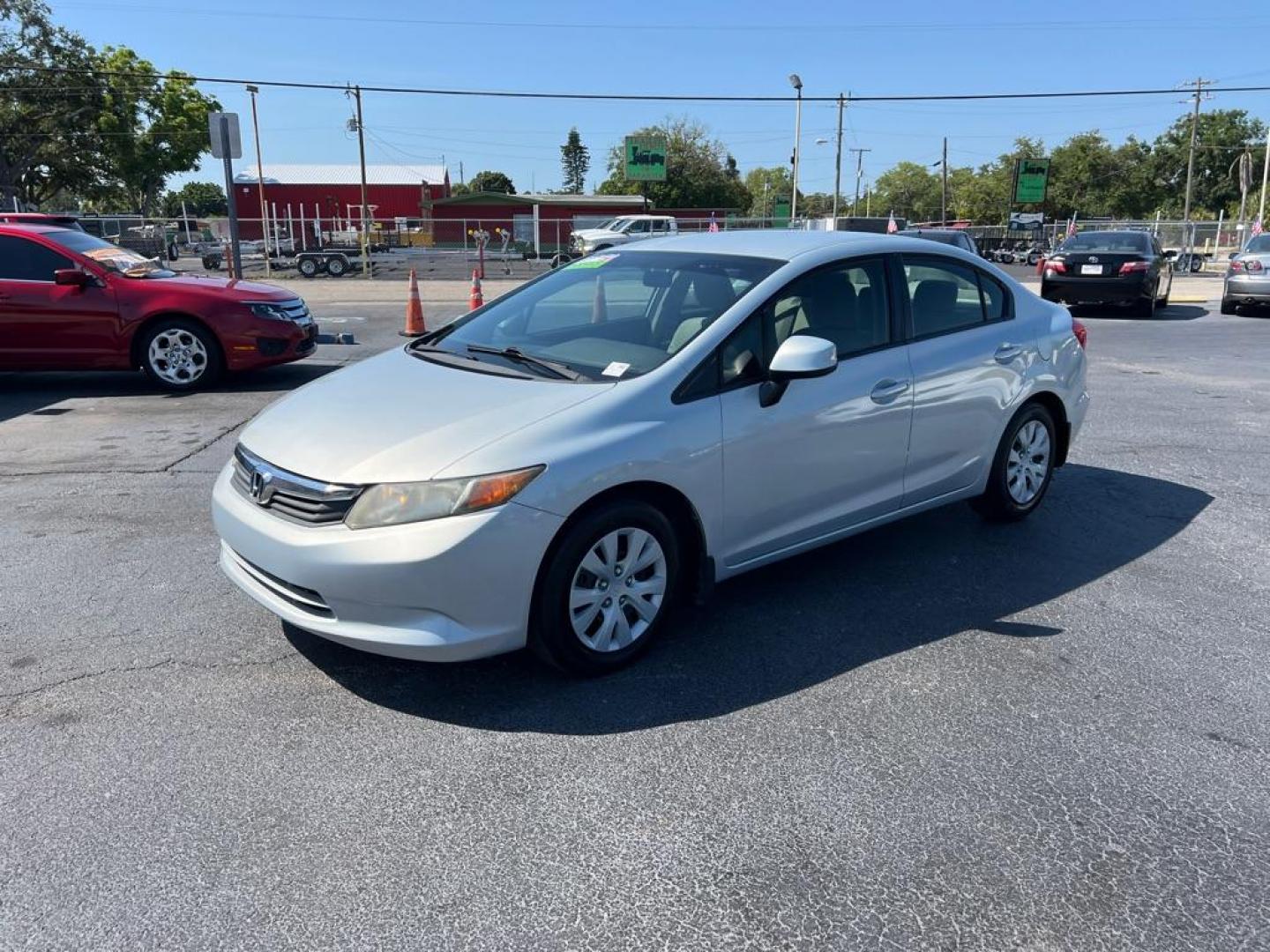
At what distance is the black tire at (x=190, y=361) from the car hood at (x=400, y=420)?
558 centimetres

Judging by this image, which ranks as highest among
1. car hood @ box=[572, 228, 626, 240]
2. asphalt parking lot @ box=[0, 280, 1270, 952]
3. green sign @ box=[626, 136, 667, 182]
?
green sign @ box=[626, 136, 667, 182]

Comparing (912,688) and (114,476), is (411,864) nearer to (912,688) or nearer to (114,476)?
(912,688)

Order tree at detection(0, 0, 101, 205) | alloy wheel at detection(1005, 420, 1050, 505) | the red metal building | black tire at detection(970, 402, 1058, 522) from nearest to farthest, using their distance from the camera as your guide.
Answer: black tire at detection(970, 402, 1058, 522)
alloy wheel at detection(1005, 420, 1050, 505)
tree at detection(0, 0, 101, 205)
the red metal building

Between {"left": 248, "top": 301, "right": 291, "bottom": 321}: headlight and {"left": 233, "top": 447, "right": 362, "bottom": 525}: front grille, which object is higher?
{"left": 248, "top": 301, "right": 291, "bottom": 321}: headlight

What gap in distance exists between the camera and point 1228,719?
3459mm

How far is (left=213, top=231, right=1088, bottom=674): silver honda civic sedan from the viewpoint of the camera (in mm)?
3258

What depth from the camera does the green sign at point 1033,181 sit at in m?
51.0

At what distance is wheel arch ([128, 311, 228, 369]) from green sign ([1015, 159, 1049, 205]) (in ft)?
162

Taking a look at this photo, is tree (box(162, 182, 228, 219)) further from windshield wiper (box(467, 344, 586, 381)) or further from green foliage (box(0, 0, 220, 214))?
windshield wiper (box(467, 344, 586, 381))

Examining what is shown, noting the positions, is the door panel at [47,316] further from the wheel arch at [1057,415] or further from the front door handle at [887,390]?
the wheel arch at [1057,415]

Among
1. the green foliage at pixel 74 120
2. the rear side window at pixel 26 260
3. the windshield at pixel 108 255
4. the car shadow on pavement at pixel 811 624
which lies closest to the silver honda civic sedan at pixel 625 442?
the car shadow on pavement at pixel 811 624

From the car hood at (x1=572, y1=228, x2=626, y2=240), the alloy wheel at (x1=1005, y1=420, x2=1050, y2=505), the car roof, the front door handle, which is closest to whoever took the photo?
the front door handle

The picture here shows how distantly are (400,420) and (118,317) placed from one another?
21.8 feet

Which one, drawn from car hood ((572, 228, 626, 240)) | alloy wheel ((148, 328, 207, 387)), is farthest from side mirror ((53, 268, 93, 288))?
car hood ((572, 228, 626, 240))
